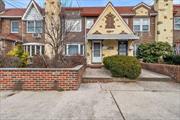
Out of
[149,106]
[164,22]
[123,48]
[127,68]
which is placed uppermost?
[164,22]

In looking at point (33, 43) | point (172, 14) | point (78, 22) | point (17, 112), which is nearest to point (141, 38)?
point (172, 14)

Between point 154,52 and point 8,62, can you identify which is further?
point 154,52

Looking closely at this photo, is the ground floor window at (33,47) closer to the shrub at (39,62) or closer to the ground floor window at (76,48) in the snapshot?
the ground floor window at (76,48)

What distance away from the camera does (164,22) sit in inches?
1091

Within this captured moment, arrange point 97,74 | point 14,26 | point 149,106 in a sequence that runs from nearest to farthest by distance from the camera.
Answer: point 149,106 < point 97,74 < point 14,26

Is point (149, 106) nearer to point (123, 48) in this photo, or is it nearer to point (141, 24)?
point (123, 48)

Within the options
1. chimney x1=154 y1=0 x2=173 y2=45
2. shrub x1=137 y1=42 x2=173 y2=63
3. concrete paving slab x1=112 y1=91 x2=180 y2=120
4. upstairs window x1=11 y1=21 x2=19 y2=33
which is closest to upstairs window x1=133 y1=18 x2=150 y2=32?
chimney x1=154 y1=0 x2=173 y2=45

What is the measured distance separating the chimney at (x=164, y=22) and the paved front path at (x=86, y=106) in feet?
64.8

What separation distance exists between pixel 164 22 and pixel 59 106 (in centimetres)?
2402

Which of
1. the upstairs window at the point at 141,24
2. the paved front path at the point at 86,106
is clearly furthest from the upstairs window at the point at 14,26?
the paved front path at the point at 86,106

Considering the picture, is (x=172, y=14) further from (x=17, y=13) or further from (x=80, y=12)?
(x=17, y=13)

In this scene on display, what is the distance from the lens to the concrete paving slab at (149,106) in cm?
599

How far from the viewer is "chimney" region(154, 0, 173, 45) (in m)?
27.5

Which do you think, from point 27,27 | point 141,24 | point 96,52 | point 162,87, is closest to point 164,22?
point 141,24
